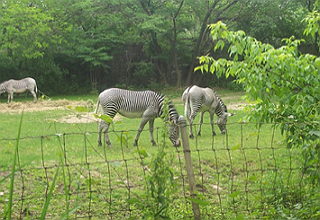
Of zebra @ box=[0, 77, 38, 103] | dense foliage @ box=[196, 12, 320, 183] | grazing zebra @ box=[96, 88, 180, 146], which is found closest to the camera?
dense foliage @ box=[196, 12, 320, 183]

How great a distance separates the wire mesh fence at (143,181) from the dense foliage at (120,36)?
538 inches

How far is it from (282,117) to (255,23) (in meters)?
19.8

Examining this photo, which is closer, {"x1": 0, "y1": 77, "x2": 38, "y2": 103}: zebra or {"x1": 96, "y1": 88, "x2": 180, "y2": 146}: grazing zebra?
{"x1": 96, "y1": 88, "x2": 180, "y2": 146}: grazing zebra

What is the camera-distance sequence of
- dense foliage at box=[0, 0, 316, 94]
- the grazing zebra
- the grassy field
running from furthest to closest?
dense foliage at box=[0, 0, 316, 94] → the grazing zebra → the grassy field

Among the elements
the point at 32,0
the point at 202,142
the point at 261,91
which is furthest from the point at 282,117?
the point at 32,0

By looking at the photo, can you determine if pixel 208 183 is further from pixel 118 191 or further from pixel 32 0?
pixel 32 0

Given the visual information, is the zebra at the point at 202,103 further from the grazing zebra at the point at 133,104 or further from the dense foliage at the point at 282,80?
the dense foliage at the point at 282,80

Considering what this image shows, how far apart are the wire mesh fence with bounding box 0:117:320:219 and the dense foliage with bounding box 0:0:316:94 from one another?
44.8 ft

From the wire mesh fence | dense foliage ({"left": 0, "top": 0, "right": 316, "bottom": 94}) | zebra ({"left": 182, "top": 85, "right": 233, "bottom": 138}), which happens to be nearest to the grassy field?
the wire mesh fence

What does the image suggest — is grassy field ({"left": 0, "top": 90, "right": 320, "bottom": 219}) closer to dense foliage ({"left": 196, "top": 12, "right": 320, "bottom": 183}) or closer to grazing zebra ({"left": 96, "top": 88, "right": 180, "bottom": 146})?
dense foliage ({"left": 196, "top": 12, "right": 320, "bottom": 183})

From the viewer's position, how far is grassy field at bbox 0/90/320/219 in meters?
3.38

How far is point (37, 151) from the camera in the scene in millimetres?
8336

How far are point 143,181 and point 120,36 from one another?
18950 mm

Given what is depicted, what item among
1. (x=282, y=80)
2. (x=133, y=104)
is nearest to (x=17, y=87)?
(x=133, y=104)
